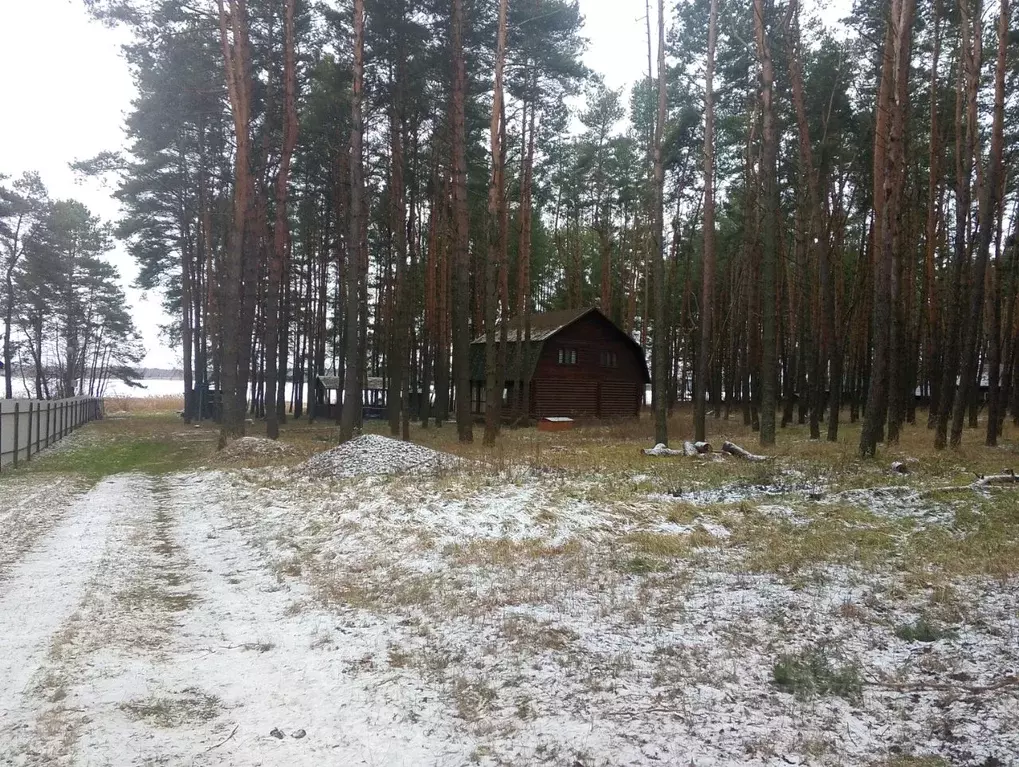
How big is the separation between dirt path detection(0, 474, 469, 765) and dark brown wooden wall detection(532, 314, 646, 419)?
25045 millimetres

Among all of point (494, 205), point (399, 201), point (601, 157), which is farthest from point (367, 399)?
point (494, 205)

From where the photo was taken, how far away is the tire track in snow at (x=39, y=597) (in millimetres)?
4137

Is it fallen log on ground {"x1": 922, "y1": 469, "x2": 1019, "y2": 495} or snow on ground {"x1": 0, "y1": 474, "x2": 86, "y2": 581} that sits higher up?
fallen log on ground {"x1": 922, "y1": 469, "x2": 1019, "y2": 495}

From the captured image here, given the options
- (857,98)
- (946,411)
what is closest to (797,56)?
(857,98)

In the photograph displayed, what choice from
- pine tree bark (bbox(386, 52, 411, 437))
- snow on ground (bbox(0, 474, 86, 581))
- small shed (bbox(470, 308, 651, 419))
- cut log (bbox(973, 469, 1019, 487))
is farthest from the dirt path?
small shed (bbox(470, 308, 651, 419))

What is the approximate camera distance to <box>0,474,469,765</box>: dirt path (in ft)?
Result: 11.6

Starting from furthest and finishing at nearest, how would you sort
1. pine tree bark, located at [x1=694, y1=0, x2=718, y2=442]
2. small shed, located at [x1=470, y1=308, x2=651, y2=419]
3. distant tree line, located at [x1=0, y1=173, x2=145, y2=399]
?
distant tree line, located at [x1=0, y1=173, x2=145, y2=399], small shed, located at [x1=470, y1=308, x2=651, y2=419], pine tree bark, located at [x1=694, y1=0, x2=718, y2=442]

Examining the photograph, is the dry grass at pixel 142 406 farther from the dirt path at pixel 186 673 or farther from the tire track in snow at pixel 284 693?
the tire track in snow at pixel 284 693

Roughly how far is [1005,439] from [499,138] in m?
16.3

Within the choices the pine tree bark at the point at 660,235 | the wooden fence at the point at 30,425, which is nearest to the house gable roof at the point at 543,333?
the pine tree bark at the point at 660,235

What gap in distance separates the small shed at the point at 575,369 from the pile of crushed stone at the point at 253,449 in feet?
45.0

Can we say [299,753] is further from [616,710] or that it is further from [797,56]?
[797,56]

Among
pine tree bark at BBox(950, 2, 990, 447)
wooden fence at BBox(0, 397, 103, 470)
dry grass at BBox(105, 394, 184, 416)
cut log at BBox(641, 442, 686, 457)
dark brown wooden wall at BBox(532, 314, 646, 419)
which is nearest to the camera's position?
pine tree bark at BBox(950, 2, 990, 447)

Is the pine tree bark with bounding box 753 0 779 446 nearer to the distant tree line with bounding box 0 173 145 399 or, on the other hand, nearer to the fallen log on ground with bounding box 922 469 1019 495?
the fallen log on ground with bounding box 922 469 1019 495
